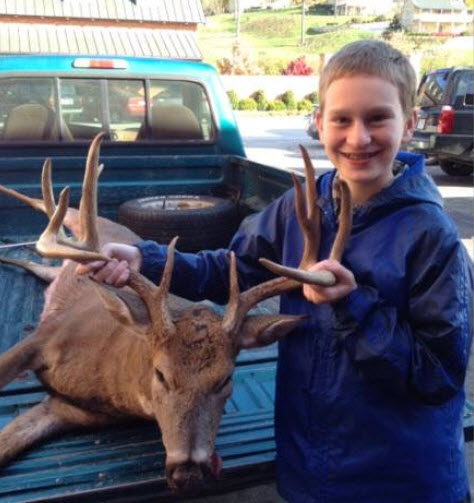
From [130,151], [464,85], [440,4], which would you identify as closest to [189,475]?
[130,151]

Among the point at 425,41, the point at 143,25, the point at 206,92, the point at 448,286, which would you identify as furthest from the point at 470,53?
the point at 448,286

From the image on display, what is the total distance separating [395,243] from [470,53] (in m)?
52.5

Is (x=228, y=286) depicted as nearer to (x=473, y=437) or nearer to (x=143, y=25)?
(x=473, y=437)

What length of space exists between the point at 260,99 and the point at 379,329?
31709mm

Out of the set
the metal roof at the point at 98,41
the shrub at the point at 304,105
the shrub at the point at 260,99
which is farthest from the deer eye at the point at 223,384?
the shrub at the point at 304,105

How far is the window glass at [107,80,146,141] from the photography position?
194 inches

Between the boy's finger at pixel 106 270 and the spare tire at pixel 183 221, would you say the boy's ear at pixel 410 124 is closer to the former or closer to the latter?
the boy's finger at pixel 106 270

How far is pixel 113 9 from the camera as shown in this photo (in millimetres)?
19109

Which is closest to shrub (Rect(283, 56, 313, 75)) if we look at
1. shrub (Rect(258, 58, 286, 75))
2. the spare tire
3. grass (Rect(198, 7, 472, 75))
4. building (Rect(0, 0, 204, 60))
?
shrub (Rect(258, 58, 286, 75))

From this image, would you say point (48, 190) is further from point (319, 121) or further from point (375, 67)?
point (375, 67)

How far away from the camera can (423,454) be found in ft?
6.53

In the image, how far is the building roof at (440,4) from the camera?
240ft

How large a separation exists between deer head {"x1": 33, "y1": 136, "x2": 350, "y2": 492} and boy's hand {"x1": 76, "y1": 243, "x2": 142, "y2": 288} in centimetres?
3

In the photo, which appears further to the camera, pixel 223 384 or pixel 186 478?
pixel 223 384
